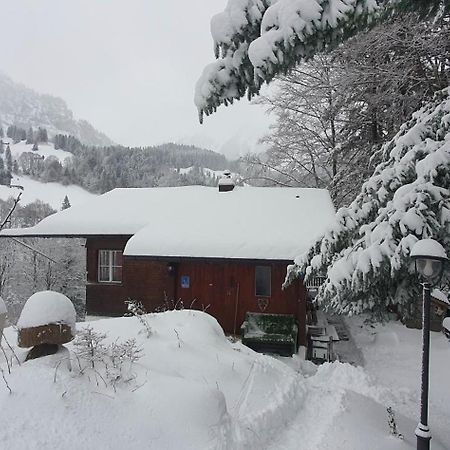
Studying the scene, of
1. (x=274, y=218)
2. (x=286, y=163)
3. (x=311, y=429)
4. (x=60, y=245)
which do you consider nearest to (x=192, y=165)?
(x=60, y=245)

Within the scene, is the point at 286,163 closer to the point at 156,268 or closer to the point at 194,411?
the point at 156,268

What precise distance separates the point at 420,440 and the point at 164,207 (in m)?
12.9

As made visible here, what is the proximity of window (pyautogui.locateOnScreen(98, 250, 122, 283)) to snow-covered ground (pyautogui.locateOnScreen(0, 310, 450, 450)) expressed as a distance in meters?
6.90

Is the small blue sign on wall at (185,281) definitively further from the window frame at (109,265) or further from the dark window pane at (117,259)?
the dark window pane at (117,259)

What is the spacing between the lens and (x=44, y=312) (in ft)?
16.0

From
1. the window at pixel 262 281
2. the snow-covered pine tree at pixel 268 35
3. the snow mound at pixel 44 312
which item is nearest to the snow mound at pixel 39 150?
the window at pixel 262 281

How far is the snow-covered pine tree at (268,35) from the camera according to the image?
10.9 ft

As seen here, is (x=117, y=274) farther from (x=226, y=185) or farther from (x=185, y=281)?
(x=226, y=185)

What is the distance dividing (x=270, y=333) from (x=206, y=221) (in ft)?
14.9

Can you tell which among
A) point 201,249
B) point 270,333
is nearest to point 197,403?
point 270,333

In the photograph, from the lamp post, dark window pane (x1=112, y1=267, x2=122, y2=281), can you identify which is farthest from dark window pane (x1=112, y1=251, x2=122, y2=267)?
the lamp post

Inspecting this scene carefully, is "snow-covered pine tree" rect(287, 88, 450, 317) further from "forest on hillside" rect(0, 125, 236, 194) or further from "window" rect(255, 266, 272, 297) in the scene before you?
"forest on hillside" rect(0, 125, 236, 194)

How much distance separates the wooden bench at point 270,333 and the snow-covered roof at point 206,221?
1903mm

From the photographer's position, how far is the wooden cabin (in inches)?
498
